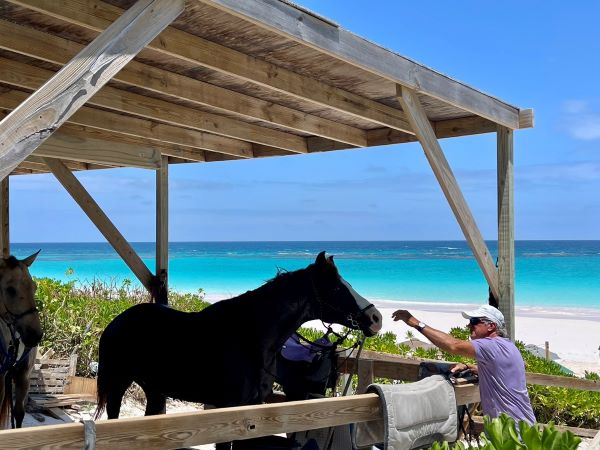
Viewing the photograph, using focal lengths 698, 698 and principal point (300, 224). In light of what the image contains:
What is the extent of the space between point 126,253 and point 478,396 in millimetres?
3796

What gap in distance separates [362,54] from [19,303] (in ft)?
9.81

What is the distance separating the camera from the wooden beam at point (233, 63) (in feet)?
11.9

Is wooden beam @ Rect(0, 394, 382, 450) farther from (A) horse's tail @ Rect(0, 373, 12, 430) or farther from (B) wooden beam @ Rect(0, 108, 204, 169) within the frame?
(B) wooden beam @ Rect(0, 108, 204, 169)

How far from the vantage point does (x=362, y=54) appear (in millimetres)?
4191

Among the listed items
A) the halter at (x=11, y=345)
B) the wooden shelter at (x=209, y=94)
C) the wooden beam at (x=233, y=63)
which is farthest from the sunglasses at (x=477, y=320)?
the halter at (x=11, y=345)

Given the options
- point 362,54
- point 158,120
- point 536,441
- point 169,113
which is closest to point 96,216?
point 158,120

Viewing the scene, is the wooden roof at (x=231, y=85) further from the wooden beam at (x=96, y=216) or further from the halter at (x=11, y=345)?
the halter at (x=11, y=345)

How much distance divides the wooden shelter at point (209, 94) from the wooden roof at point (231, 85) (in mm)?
11

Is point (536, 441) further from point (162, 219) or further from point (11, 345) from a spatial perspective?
point (162, 219)

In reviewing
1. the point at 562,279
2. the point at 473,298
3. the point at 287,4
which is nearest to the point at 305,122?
the point at 287,4

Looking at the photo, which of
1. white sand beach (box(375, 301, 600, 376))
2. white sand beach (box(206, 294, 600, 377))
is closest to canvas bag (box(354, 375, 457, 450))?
white sand beach (box(206, 294, 600, 377))

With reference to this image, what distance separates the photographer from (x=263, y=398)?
4.16 m

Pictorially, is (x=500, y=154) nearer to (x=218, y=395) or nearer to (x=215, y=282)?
(x=218, y=395)

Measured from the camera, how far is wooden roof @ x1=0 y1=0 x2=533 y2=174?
150 inches
